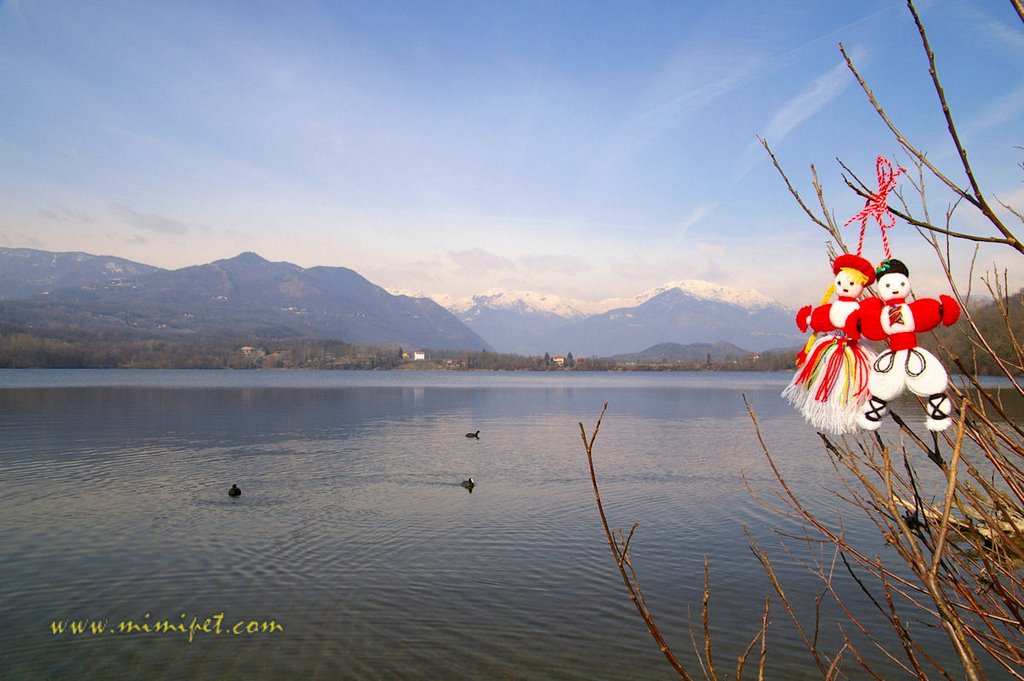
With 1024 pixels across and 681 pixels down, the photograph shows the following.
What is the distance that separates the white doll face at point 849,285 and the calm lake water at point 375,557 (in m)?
1.93

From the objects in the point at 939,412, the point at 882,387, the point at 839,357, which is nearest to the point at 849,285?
the point at 839,357

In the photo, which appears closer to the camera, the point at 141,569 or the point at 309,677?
the point at 309,677

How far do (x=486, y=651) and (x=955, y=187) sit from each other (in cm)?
890

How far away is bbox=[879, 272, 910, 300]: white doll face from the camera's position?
2.38 metres

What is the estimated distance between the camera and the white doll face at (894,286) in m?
A: 2.38

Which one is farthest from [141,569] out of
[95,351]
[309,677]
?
[95,351]

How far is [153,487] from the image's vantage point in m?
19.5

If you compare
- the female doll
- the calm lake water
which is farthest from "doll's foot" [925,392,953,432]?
the calm lake water

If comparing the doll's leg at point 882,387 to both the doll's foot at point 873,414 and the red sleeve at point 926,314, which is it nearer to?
the doll's foot at point 873,414

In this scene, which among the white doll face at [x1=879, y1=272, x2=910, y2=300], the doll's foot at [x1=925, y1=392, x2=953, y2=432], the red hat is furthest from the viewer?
the red hat

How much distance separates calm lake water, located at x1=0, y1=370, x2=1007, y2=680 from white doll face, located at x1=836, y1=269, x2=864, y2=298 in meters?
1.93

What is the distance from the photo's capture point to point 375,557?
13.2 m

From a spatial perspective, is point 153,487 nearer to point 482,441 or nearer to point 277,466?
point 277,466

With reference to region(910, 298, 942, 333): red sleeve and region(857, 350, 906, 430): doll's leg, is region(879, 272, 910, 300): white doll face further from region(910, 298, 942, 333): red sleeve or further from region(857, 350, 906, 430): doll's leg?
region(857, 350, 906, 430): doll's leg
